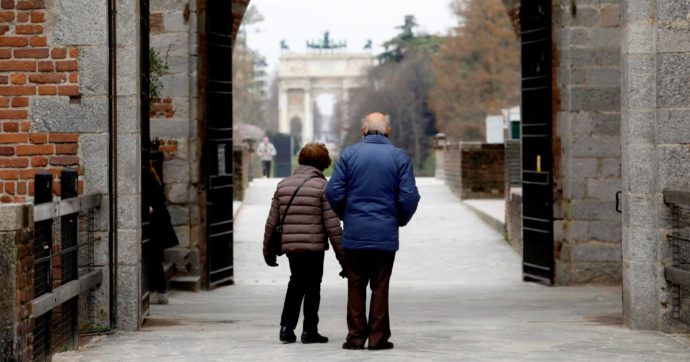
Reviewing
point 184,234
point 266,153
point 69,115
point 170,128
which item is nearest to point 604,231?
point 184,234

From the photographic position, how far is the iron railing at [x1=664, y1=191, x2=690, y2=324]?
28.9ft

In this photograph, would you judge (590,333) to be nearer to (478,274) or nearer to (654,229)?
(654,229)

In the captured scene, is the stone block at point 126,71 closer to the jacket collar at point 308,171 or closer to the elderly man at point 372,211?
the jacket collar at point 308,171

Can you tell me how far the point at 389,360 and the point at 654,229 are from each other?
98.8 inches

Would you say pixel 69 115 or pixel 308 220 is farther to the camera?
pixel 69 115

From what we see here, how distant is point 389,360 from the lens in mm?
7426

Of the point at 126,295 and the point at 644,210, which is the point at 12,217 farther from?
the point at 644,210

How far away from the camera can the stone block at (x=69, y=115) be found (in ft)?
29.5

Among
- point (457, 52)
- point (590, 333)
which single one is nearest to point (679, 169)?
point (590, 333)

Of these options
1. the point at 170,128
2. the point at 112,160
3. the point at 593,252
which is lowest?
the point at 593,252

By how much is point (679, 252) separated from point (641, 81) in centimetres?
119

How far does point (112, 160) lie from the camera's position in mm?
9031

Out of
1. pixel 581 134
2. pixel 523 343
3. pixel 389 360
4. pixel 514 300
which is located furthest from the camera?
pixel 581 134

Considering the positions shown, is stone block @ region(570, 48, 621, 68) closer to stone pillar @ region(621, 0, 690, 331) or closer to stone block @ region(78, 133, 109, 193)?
stone pillar @ region(621, 0, 690, 331)
